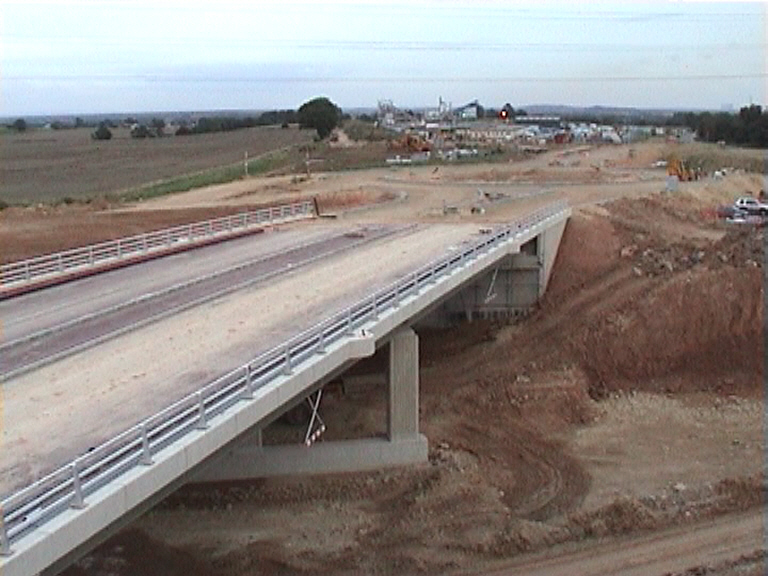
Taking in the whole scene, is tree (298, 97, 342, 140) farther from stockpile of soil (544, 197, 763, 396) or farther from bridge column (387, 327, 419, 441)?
bridge column (387, 327, 419, 441)

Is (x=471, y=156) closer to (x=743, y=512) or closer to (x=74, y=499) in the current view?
(x=743, y=512)

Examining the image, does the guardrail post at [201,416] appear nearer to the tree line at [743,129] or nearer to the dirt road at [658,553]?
the dirt road at [658,553]

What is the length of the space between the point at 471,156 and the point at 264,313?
6633 centimetres

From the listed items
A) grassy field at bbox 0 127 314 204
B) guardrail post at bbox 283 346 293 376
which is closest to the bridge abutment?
guardrail post at bbox 283 346 293 376

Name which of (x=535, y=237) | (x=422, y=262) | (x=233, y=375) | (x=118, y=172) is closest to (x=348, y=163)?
(x=118, y=172)

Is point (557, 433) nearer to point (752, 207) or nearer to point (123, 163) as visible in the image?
point (752, 207)

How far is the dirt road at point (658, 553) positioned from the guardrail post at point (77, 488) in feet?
36.6

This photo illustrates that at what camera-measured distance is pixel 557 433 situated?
31.2 metres

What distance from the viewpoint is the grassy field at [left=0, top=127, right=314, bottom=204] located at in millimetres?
78188

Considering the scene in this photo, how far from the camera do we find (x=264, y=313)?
24203 mm

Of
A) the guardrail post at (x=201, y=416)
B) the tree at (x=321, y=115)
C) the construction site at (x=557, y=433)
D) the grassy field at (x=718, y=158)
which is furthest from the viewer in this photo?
the tree at (x=321, y=115)

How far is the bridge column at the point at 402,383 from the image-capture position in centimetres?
2583

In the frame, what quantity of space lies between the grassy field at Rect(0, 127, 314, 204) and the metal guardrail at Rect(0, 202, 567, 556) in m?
50.8

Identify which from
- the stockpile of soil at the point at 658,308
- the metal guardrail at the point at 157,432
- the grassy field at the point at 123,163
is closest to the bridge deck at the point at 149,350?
the metal guardrail at the point at 157,432
